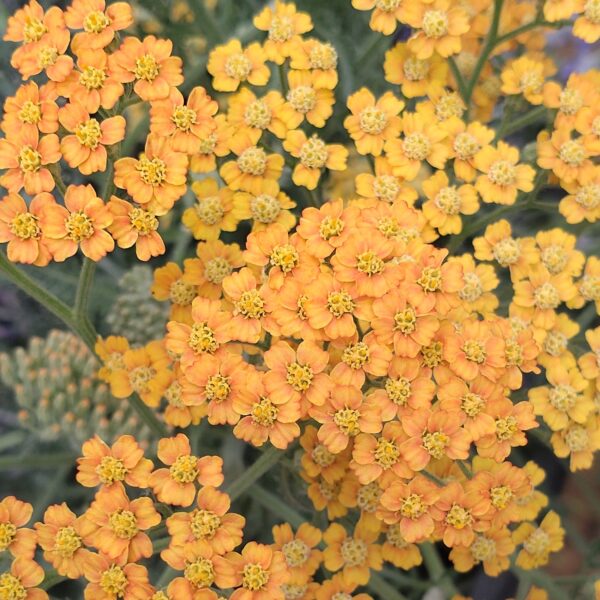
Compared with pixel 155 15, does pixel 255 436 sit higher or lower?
lower

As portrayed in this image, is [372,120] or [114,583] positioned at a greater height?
[372,120]

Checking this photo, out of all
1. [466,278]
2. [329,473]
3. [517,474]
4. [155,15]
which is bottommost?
[517,474]

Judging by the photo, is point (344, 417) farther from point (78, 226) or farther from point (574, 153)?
point (574, 153)

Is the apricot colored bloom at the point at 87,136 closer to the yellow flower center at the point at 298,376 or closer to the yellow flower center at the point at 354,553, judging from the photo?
the yellow flower center at the point at 298,376

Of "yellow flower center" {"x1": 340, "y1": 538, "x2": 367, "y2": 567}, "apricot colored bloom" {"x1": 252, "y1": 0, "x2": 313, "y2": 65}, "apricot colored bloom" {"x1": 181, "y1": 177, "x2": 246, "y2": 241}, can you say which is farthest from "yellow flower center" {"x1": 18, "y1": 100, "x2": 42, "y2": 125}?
"yellow flower center" {"x1": 340, "y1": 538, "x2": 367, "y2": 567}

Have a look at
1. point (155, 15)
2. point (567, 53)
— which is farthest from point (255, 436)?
point (567, 53)

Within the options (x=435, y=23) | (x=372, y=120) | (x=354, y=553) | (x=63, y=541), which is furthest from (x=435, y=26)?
(x=63, y=541)

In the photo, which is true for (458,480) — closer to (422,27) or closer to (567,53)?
(422,27)
